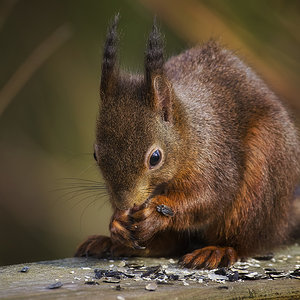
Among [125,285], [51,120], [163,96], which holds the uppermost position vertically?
[51,120]

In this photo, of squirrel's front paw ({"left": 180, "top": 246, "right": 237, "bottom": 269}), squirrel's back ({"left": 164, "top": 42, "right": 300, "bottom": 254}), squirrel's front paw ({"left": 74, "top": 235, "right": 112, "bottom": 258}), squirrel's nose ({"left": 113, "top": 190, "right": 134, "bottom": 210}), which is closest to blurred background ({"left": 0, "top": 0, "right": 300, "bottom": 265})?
squirrel's back ({"left": 164, "top": 42, "right": 300, "bottom": 254})

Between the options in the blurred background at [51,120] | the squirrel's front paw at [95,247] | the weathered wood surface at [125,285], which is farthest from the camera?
the blurred background at [51,120]

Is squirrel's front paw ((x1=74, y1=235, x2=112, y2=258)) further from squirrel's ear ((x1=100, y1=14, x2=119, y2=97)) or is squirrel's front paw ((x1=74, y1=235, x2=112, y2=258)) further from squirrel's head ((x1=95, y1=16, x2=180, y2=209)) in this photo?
squirrel's ear ((x1=100, y1=14, x2=119, y2=97))

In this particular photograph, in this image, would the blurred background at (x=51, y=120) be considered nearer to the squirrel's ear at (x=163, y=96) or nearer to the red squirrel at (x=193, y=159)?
the red squirrel at (x=193, y=159)

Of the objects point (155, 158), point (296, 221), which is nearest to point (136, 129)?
point (155, 158)

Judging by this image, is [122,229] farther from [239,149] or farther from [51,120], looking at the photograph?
[51,120]

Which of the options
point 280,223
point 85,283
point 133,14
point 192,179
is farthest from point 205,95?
point 133,14

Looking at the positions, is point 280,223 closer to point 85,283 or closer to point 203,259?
point 203,259

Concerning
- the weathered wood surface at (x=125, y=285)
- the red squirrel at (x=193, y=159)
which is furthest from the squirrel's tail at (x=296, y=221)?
the weathered wood surface at (x=125, y=285)
